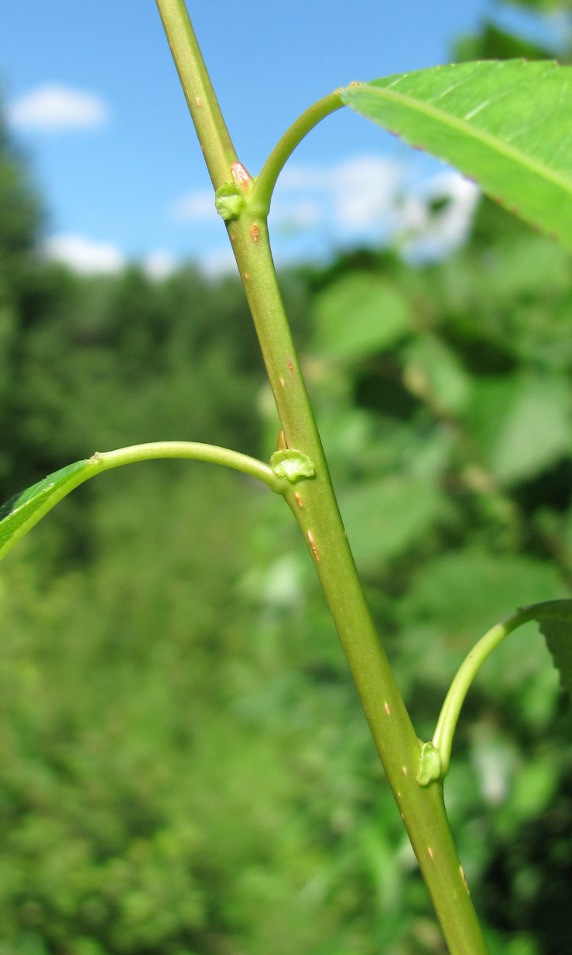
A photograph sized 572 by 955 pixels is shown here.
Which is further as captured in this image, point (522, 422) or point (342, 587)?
point (522, 422)

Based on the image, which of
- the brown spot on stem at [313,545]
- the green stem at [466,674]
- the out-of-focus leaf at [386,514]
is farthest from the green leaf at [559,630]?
the out-of-focus leaf at [386,514]

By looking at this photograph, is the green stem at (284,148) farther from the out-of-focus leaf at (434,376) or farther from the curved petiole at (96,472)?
the out-of-focus leaf at (434,376)

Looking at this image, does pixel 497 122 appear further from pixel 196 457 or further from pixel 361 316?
pixel 361 316

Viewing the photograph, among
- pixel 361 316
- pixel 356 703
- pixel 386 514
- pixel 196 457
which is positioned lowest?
pixel 356 703

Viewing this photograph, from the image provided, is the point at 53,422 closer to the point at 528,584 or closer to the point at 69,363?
the point at 69,363

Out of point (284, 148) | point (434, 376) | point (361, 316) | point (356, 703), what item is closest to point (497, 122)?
point (284, 148)

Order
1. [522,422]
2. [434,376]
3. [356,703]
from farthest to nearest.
→ [356,703], [434,376], [522,422]
